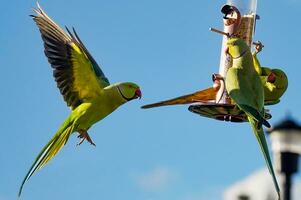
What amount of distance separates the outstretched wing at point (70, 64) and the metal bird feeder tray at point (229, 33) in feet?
3.57

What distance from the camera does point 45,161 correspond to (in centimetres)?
1115

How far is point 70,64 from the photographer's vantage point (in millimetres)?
11875

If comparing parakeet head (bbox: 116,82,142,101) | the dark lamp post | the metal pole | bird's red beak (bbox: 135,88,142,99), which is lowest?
the metal pole

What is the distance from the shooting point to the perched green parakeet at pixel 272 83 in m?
11.3

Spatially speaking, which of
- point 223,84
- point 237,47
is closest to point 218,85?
point 223,84

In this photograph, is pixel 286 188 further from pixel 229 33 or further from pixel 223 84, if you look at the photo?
pixel 229 33

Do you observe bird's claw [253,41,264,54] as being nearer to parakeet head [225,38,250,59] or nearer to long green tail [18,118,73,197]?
parakeet head [225,38,250,59]

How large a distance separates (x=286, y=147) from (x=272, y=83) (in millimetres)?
638

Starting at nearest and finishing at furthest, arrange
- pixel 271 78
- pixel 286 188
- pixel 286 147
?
pixel 286 188
pixel 286 147
pixel 271 78

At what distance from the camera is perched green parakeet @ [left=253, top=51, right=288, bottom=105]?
11281 mm

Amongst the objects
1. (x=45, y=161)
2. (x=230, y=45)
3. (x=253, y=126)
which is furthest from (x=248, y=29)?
(x=45, y=161)

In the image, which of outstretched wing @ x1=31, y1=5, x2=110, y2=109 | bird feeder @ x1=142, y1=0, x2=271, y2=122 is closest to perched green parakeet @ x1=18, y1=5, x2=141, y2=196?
outstretched wing @ x1=31, y1=5, x2=110, y2=109

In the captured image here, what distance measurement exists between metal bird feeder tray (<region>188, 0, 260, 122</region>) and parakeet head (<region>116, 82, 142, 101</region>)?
0.54m

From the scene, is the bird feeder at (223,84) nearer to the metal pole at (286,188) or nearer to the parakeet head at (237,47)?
the parakeet head at (237,47)
